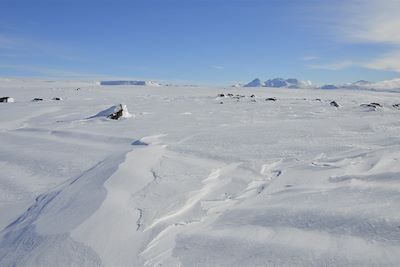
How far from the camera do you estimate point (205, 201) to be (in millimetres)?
4156

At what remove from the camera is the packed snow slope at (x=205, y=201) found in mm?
2965

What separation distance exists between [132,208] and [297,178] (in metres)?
2.04

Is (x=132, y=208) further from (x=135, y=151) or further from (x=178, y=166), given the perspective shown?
(x=135, y=151)

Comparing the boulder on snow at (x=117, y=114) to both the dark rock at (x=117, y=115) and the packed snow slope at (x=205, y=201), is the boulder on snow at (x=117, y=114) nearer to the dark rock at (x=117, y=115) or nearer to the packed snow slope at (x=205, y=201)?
the dark rock at (x=117, y=115)

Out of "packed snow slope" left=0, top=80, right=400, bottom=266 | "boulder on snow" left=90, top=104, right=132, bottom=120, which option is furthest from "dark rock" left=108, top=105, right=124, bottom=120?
"packed snow slope" left=0, top=80, right=400, bottom=266

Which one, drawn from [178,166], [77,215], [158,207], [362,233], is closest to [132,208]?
[158,207]

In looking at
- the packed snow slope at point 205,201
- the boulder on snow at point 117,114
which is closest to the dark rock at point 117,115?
the boulder on snow at point 117,114

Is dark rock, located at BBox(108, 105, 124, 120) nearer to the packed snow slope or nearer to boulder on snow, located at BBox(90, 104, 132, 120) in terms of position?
boulder on snow, located at BBox(90, 104, 132, 120)

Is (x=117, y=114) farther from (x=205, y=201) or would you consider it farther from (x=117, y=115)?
(x=205, y=201)

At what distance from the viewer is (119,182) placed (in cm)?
476

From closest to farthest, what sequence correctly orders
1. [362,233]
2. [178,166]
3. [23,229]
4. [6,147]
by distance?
1. [362,233]
2. [23,229]
3. [178,166]
4. [6,147]

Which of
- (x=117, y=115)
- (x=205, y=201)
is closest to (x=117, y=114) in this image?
(x=117, y=115)

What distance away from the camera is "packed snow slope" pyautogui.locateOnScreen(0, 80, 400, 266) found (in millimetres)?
2965

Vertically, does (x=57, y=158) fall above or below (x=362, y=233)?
below
